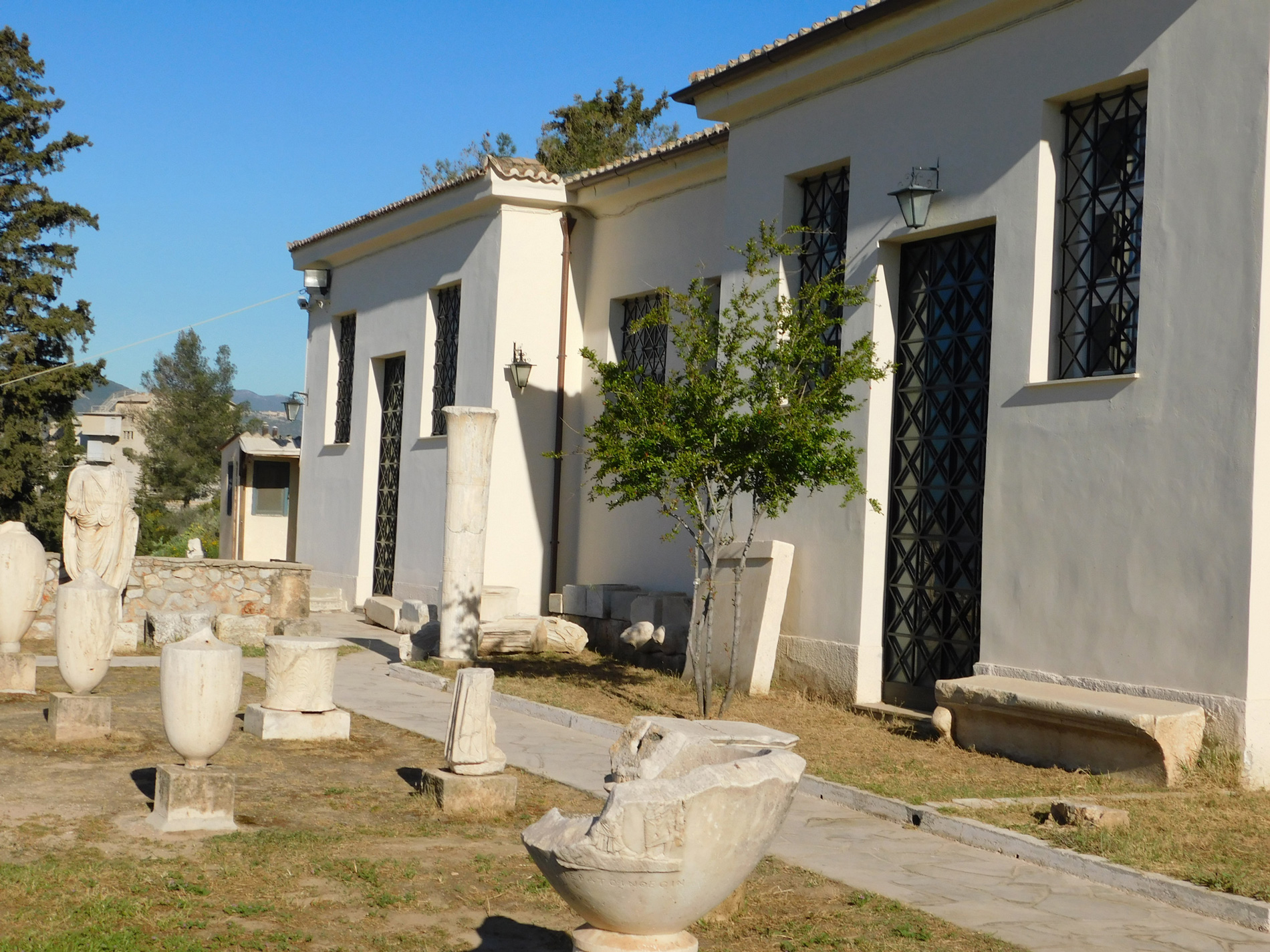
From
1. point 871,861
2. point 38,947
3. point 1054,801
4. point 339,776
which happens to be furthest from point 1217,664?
point 38,947

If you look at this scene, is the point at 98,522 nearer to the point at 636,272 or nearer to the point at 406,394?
the point at 406,394

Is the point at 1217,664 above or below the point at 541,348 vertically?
below

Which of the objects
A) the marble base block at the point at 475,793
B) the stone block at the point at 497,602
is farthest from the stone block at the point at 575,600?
the marble base block at the point at 475,793

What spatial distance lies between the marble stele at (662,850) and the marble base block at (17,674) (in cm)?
846

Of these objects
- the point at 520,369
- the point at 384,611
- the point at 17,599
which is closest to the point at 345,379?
the point at 384,611

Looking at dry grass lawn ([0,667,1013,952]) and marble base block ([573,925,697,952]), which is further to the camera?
dry grass lawn ([0,667,1013,952])

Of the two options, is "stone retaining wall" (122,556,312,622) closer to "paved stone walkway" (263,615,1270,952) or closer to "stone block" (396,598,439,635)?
"stone block" (396,598,439,635)

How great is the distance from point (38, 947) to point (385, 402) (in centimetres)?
1629

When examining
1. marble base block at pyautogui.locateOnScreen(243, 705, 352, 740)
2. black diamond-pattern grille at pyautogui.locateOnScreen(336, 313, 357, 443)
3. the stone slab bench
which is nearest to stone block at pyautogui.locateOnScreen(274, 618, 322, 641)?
marble base block at pyautogui.locateOnScreen(243, 705, 352, 740)

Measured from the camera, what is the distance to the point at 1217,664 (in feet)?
A: 26.9

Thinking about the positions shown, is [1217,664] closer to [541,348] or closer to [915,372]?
[915,372]

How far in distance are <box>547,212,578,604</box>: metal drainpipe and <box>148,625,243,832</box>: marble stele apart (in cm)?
1051

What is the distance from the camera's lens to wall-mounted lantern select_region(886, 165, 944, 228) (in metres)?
10.5

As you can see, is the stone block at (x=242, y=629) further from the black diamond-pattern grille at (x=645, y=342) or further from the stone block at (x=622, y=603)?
the black diamond-pattern grille at (x=645, y=342)
